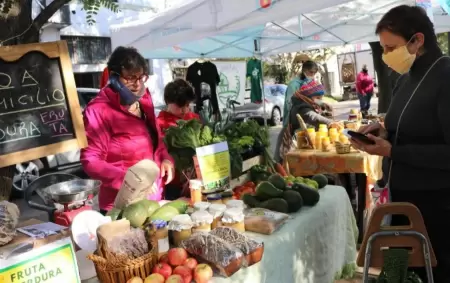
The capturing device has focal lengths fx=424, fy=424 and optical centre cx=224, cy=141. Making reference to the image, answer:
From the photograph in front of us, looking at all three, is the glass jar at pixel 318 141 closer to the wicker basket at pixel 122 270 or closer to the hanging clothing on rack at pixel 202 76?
the wicker basket at pixel 122 270

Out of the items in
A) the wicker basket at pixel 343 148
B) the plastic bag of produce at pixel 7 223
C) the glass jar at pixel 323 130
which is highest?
the plastic bag of produce at pixel 7 223

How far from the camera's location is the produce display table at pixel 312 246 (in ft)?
6.49

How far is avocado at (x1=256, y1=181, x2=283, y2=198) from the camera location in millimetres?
2453

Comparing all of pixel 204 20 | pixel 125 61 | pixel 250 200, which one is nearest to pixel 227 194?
pixel 250 200

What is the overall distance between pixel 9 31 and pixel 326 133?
10.3ft

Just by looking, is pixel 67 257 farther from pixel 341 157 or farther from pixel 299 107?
pixel 299 107

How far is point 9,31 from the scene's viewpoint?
7.52ft

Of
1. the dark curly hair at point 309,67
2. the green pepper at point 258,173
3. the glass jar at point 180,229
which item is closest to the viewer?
the glass jar at point 180,229

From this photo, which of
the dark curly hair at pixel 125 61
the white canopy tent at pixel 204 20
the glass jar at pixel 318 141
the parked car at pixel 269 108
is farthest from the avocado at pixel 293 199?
the parked car at pixel 269 108

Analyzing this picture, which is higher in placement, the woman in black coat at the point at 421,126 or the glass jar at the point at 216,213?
the woman in black coat at the point at 421,126

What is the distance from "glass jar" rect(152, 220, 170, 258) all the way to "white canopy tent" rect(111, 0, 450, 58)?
118 inches

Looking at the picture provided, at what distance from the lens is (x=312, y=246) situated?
2432 mm

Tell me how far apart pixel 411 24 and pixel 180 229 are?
56.7 inches

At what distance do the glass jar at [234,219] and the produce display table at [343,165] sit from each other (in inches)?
90.0
